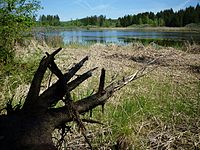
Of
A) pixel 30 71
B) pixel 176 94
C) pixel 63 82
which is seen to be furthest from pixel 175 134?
pixel 30 71

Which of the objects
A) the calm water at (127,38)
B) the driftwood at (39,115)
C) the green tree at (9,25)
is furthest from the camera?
the calm water at (127,38)

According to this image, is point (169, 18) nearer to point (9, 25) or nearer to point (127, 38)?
point (127, 38)

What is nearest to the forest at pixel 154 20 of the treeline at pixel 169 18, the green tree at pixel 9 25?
the treeline at pixel 169 18

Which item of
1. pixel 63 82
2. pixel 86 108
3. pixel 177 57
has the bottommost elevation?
pixel 177 57

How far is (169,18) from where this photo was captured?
86688 mm

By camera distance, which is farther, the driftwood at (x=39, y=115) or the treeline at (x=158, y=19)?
the treeline at (x=158, y=19)

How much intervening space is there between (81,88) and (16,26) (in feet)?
5.33

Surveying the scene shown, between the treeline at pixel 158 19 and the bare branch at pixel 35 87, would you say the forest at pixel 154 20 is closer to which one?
the treeline at pixel 158 19

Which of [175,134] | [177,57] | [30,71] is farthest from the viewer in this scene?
[177,57]

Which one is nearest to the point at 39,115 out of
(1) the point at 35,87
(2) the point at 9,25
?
(1) the point at 35,87

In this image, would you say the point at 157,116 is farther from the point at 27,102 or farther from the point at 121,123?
the point at 27,102

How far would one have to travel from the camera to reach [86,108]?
5.67 ft

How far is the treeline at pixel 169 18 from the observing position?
258ft

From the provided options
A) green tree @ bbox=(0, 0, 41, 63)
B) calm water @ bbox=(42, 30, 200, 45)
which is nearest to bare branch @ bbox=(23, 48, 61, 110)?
green tree @ bbox=(0, 0, 41, 63)
